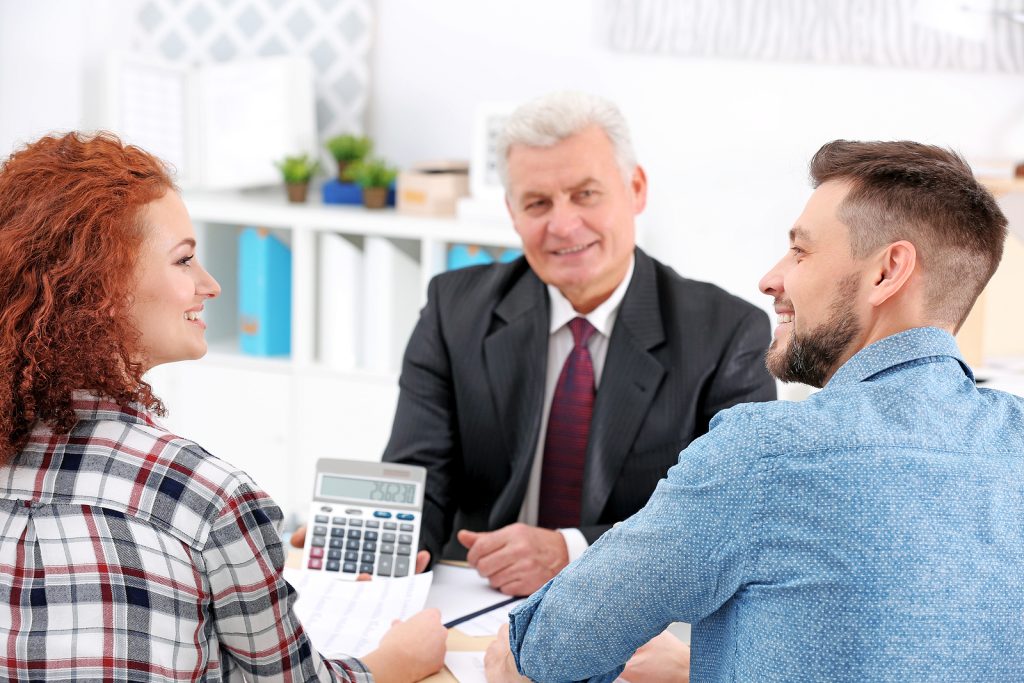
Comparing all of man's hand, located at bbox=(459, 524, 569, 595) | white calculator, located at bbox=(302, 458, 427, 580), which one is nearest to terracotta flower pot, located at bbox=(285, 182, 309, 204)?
white calculator, located at bbox=(302, 458, 427, 580)

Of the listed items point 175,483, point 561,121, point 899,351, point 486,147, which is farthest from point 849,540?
point 486,147

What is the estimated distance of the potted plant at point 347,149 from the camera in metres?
3.19

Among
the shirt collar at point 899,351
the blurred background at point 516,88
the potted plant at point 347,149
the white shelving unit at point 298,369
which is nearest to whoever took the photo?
the shirt collar at point 899,351

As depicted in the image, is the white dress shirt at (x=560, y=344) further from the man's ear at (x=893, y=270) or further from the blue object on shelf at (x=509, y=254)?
the blue object on shelf at (x=509, y=254)

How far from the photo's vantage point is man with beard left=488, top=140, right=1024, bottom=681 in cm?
94

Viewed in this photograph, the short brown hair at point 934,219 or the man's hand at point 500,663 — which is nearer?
the short brown hair at point 934,219

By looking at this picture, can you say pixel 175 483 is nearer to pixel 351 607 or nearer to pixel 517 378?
→ pixel 351 607

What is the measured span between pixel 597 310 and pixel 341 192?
4.99ft

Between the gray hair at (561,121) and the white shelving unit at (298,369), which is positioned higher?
the gray hair at (561,121)

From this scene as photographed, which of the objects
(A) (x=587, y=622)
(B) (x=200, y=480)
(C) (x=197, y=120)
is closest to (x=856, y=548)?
(A) (x=587, y=622)

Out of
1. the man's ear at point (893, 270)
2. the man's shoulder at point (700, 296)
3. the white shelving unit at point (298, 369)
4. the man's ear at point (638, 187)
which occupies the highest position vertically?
the man's ear at point (893, 270)

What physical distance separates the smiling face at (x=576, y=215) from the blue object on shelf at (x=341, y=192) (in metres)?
1.35

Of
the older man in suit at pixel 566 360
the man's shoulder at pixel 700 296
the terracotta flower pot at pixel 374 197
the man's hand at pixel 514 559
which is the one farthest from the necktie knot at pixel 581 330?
the terracotta flower pot at pixel 374 197

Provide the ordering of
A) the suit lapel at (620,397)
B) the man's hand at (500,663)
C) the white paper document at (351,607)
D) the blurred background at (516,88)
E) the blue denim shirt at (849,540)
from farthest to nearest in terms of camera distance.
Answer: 1. the blurred background at (516,88)
2. the suit lapel at (620,397)
3. the white paper document at (351,607)
4. the man's hand at (500,663)
5. the blue denim shirt at (849,540)
